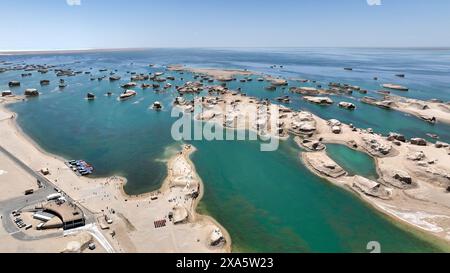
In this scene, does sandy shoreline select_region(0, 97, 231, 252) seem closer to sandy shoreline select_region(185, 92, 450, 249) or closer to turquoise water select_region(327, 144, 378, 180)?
sandy shoreline select_region(185, 92, 450, 249)

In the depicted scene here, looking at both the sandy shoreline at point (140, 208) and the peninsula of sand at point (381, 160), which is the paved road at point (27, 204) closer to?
the sandy shoreline at point (140, 208)

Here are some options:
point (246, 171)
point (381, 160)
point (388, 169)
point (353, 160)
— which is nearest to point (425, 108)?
point (381, 160)

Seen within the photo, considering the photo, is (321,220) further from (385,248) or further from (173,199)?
(173,199)

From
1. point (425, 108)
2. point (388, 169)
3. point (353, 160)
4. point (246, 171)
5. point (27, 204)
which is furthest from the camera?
point (425, 108)

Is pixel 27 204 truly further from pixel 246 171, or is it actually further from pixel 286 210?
pixel 286 210

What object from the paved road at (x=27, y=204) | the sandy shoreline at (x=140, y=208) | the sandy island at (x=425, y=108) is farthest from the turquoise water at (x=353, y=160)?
the paved road at (x=27, y=204)

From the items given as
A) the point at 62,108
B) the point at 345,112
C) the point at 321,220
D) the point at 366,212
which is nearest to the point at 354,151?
the point at 366,212
